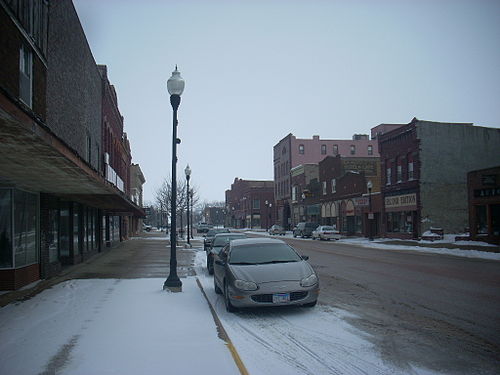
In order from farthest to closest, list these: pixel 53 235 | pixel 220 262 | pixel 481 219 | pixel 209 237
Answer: pixel 481 219, pixel 209 237, pixel 53 235, pixel 220 262

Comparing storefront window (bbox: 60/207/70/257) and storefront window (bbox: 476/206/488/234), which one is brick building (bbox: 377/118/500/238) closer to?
storefront window (bbox: 476/206/488/234)

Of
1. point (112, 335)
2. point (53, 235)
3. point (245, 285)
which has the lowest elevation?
point (112, 335)

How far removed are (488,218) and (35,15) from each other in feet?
86.1

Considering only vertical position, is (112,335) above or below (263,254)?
below

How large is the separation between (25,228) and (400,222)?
33343mm

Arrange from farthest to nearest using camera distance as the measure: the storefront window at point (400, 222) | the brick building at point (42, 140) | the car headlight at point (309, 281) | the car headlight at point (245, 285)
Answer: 1. the storefront window at point (400, 222)
2. the car headlight at point (309, 281)
3. the car headlight at point (245, 285)
4. the brick building at point (42, 140)

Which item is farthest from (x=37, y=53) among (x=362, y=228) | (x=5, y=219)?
(x=362, y=228)

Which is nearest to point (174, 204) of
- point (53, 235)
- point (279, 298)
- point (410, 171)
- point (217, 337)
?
point (279, 298)

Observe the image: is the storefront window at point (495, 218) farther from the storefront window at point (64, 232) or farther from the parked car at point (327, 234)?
the storefront window at point (64, 232)

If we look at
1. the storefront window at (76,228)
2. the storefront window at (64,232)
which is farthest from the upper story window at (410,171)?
the storefront window at (64,232)

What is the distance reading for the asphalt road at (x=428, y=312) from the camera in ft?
19.9

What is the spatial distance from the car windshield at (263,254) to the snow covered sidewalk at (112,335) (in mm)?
1264

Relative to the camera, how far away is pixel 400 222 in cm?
4003

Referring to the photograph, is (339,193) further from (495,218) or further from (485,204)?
(495,218)
